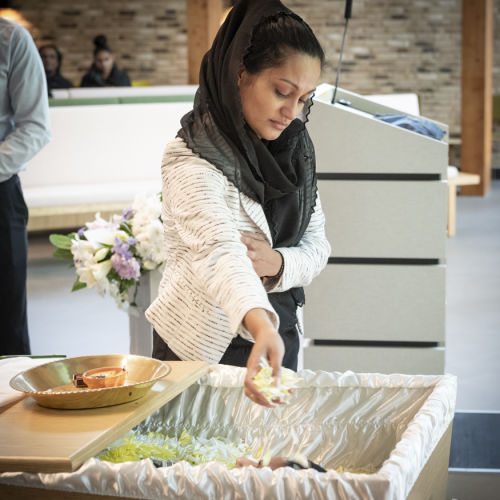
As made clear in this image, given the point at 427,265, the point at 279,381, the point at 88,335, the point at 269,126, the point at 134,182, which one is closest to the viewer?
the point at 279,381

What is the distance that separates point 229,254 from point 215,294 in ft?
0.25

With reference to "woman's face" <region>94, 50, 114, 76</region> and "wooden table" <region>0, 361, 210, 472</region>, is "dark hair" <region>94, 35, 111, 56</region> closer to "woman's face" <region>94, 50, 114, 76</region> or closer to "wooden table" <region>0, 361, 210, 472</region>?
"woman's face" <region>94, 50, 114, 76</region>

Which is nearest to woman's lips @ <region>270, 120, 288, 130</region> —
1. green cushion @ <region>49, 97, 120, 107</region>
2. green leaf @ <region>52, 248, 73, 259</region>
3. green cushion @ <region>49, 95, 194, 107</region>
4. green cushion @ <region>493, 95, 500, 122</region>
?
green leaf @ <region>52, 248, 73, 259</region>

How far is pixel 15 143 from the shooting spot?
3191mm

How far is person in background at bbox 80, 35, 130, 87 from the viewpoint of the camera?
35.3 ft

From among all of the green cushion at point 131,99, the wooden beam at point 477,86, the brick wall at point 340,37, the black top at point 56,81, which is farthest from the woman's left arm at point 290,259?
the brick wall at point 340,37

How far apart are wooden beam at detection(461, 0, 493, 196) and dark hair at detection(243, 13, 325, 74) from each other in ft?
28.5

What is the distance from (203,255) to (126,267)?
164cm

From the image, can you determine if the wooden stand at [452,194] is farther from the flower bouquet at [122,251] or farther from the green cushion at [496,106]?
the green cushion at [496,106]

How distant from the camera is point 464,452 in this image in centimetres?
241

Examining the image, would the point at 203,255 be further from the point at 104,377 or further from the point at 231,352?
the point at 231,352

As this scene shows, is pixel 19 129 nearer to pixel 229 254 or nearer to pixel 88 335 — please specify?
pixel 88 335

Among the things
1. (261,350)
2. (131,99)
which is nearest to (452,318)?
(131,99)

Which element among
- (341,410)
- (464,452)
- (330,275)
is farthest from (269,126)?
(330,275)
